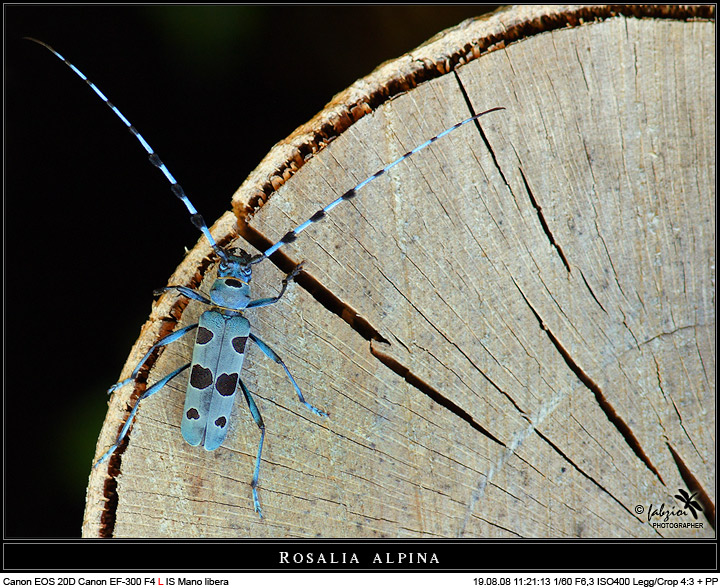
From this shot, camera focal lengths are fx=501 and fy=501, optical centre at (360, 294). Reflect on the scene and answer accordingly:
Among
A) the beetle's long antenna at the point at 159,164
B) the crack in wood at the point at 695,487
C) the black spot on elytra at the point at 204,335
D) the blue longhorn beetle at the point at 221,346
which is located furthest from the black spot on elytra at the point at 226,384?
the crack in wood at the point at 695,487

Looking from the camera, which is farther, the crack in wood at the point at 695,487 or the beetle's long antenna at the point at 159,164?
the crack in wood at the point at 695,487

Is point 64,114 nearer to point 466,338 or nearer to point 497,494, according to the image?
point 466,338

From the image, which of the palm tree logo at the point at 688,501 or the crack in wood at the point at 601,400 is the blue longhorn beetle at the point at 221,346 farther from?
the palm tree logo at the point at 688,501

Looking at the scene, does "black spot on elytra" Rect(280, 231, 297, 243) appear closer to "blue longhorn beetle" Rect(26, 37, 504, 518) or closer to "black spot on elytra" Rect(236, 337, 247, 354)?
"blue longhorn beetle" Rect(26, 37, 504, 518)

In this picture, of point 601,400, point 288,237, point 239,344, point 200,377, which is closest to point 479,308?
point 601,400

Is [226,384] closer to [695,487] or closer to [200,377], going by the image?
[200,377]

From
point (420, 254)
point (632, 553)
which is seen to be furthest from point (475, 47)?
point (632, 553)
